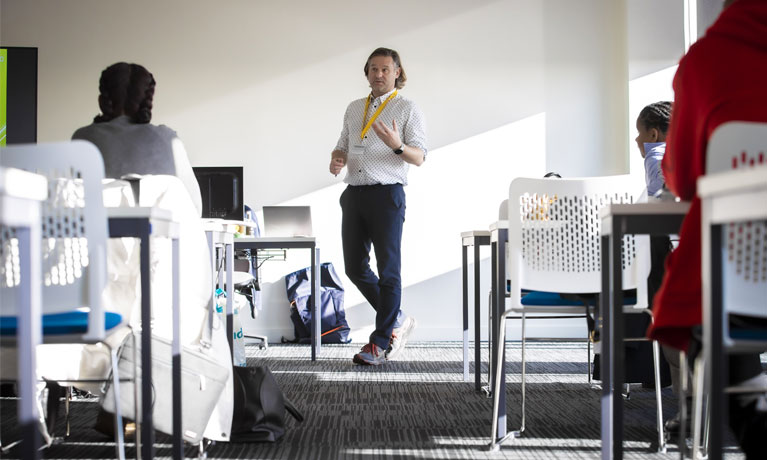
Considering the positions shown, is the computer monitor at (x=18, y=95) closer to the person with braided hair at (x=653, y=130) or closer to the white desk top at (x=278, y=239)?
the white desk top at (x=278, y=239)

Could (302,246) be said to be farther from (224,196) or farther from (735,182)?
(735,182)

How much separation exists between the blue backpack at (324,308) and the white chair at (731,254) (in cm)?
429

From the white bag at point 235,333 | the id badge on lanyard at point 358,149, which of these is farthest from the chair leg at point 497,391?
the id badge on lanyard at point 358,149

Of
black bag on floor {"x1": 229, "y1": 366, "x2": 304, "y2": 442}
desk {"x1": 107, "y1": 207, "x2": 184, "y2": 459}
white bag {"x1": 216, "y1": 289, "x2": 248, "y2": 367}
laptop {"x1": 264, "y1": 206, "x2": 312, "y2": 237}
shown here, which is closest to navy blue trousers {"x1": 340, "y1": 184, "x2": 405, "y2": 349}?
laptop {"x1": 264, "y1": 206, "x2": 312, "y2": 237}

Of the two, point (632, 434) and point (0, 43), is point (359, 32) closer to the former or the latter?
point (0, 43)

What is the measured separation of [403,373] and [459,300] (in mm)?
1827

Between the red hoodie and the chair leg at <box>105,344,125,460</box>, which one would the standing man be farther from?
the red hoodie

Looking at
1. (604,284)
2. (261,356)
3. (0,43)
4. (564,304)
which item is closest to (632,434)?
(564,304)

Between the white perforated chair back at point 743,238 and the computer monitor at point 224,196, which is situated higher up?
the computer monitor at point 224,196

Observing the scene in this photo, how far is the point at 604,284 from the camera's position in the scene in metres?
1.80

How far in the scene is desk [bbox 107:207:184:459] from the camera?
1.72m

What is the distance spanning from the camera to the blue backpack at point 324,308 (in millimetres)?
5504

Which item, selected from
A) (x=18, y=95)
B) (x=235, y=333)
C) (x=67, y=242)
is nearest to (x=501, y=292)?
(x=67, y=242)

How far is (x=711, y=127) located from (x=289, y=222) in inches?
138
